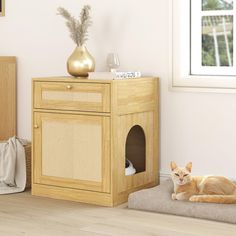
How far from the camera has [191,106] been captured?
4.24 m

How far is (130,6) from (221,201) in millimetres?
1487

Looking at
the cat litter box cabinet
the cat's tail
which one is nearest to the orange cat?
the cat's tail

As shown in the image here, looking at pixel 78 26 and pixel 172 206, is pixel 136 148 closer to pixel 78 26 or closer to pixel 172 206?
pixel 172 206

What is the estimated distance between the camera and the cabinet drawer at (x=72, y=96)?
12.7 feet

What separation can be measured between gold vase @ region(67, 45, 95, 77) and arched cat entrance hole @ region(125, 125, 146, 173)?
49cm

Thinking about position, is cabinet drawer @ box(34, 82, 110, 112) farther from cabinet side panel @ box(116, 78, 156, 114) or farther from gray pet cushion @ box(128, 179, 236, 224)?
gray pet cushion @ box(128, 179, 236, 224)

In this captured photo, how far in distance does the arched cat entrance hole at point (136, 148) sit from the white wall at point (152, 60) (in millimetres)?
148

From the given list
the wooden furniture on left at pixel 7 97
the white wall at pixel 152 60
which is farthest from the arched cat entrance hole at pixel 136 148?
the wooden furniture on left at pixel 7 97

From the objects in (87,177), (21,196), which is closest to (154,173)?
(87,177)

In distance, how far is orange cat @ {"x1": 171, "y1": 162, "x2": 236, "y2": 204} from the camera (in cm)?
371

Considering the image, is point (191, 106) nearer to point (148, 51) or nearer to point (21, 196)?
point (148, 51)

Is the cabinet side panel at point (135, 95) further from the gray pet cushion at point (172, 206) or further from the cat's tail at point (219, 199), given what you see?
the cat's tail at point (219, 199)

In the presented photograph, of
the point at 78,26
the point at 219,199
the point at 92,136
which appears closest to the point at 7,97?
the point at 78,26

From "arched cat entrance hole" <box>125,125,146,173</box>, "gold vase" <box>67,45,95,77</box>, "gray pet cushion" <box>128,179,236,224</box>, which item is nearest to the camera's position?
"gray pet cushion" <box>128,179,236,224</box>
